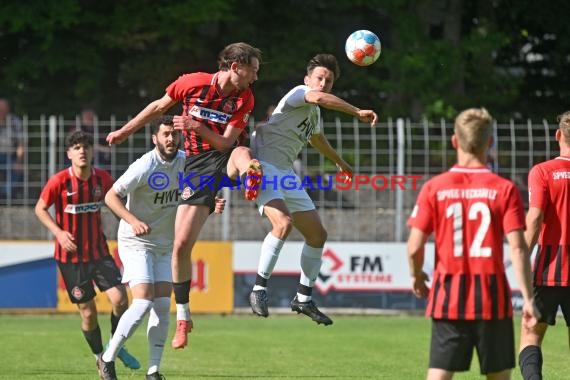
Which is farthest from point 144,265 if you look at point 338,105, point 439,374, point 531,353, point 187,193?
point 439,374

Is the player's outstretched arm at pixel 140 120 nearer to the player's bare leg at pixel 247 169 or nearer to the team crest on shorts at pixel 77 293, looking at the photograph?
the player's bare leg at pixel 247 169

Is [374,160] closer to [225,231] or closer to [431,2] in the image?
[225,231]

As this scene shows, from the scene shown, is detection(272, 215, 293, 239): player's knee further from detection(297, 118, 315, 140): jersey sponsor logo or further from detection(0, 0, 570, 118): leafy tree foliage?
detection(0, 0, 570, 118): leafy tree foliage

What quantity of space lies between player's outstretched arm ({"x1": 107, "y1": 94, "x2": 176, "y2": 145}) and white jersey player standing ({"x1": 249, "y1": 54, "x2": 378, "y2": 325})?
1008 mm

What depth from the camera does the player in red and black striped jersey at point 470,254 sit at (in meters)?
6.64

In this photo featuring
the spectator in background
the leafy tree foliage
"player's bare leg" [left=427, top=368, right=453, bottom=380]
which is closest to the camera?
"player's bare leg" [left=427, top=368, right=453, bottom=380]

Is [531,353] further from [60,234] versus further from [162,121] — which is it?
[60,234]

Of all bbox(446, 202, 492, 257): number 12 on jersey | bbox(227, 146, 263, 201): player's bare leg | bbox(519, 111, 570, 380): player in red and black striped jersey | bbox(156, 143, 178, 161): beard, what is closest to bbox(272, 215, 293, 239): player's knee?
bbox(227, 146, 263, 201): player's bare leg

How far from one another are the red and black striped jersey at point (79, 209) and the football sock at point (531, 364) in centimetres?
492

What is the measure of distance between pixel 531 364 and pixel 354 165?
9.61m

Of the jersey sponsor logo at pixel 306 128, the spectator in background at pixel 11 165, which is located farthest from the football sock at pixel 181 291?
the spectator in background at pixel 11 165

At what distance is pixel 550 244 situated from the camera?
8914 mm

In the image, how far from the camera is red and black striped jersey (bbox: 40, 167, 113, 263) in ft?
39.1

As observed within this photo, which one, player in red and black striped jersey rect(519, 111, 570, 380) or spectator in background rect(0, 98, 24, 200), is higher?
spectator in background rect(0, 98, 24, 200)
